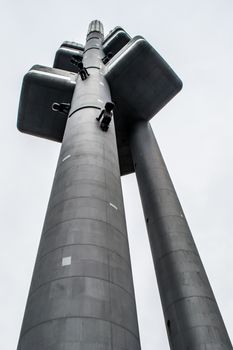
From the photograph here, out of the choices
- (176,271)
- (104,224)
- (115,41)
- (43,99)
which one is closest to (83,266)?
(104,224)

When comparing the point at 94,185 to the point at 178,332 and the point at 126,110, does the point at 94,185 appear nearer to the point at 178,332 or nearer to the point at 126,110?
the point at 178,332

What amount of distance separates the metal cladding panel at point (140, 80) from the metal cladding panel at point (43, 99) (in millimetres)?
3682

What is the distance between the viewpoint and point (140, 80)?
24.9m

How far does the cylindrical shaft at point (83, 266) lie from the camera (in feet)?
21.3

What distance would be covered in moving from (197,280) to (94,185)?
827cm

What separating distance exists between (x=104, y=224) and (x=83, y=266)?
1920 mm

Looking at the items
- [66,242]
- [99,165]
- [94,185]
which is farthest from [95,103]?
[66,242]

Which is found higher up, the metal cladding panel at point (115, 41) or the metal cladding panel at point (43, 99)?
the metal cladding panel at point (115, 41)

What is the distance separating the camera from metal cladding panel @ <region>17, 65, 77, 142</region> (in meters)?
23.5

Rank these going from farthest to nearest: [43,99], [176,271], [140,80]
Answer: [140,80]
[43,99]
[176,271]

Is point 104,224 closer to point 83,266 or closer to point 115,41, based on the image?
point 83,266

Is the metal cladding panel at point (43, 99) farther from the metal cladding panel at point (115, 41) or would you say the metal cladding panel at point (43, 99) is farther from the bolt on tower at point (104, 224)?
the metal cladding panel at point (115, 41)

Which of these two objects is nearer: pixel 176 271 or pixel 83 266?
pixel 83 266

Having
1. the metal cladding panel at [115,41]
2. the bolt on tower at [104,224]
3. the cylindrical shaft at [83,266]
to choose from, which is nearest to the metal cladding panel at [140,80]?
the bolt on tower at [104,224]
